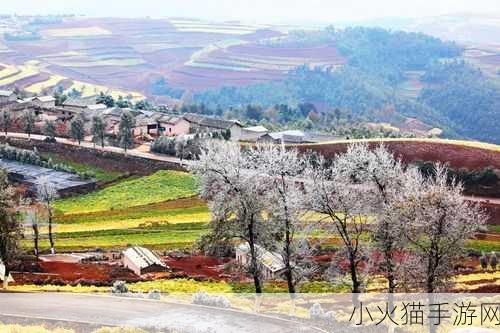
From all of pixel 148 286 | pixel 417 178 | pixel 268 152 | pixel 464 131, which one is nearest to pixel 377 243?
pixel 417 178

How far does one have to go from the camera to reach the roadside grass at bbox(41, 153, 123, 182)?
3156 inches

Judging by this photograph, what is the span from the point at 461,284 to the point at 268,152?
14.0 metres

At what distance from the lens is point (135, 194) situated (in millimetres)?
73438

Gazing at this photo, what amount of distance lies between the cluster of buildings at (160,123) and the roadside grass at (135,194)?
21.3m

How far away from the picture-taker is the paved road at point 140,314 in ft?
82.5

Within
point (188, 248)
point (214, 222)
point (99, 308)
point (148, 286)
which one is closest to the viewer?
point (99, 308)

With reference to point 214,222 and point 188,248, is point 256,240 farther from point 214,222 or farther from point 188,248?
point 188,248

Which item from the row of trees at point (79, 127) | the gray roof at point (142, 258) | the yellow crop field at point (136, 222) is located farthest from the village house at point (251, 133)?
the gray roof at point (142, 258)

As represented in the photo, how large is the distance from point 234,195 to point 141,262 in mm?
15848

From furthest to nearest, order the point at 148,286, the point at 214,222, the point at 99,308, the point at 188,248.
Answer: the point at 188,248, the point at 148,286, the point at 214,222, the point at 99,308

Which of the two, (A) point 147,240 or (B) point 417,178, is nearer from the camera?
(B) point 417,178

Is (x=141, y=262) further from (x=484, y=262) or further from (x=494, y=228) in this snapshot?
(x=494, y=228)

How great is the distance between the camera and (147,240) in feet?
180

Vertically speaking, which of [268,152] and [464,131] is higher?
[268,152]
